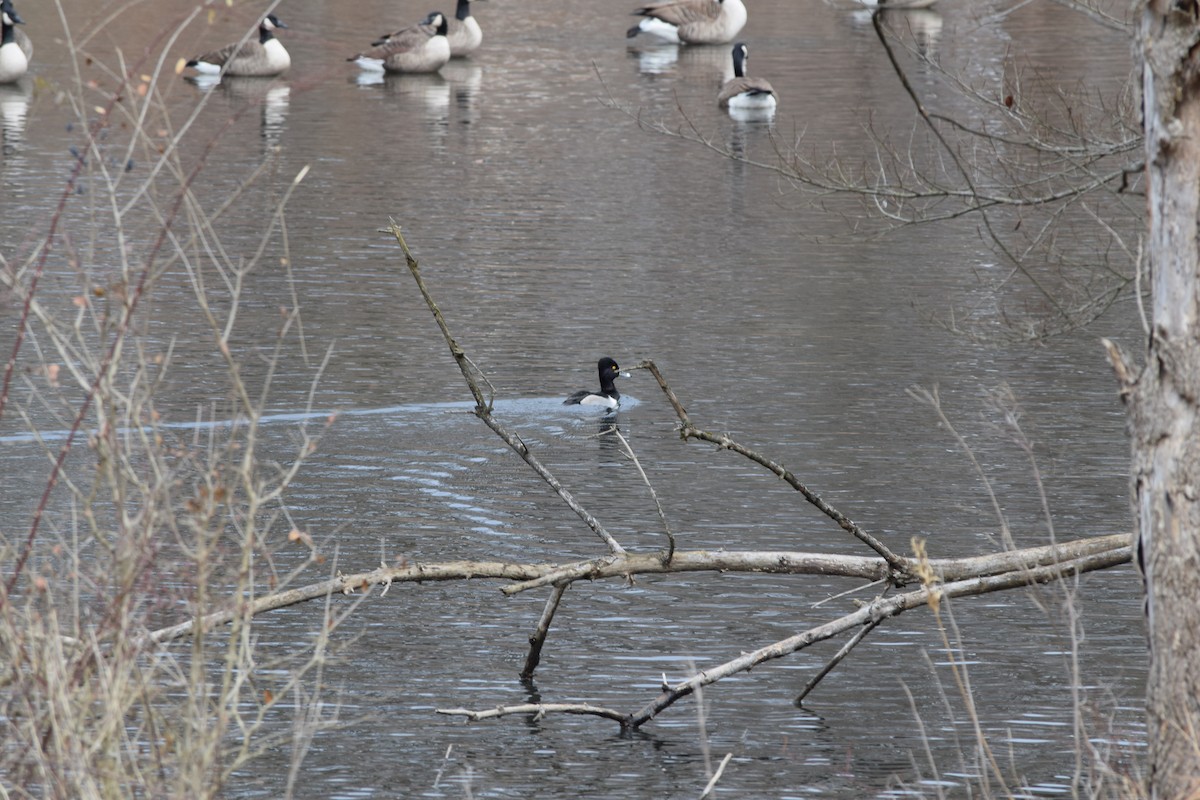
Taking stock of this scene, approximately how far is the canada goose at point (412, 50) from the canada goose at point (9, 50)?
677cm

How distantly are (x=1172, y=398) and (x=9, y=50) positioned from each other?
1353 inches

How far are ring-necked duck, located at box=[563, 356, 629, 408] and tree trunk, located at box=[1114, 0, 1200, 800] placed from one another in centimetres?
996

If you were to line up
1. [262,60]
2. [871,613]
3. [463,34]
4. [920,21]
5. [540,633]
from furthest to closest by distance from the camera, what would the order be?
[920,21] → [463,34] → [262,60] → [540,633] → [871,613]

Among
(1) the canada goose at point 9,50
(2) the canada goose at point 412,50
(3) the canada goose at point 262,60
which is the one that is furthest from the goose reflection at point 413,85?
(1) the canada goose at point 9,50

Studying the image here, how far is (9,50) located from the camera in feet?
120

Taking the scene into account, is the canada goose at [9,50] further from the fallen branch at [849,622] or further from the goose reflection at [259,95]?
the fallen branch at [849,622]

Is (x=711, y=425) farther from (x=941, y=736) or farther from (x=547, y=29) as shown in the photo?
(x=547, y=29)

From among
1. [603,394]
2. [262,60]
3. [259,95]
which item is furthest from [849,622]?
[262,60]

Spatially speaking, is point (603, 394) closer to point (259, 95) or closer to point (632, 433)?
point (632, 433)

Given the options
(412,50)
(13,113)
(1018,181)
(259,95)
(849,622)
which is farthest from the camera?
(412,50)

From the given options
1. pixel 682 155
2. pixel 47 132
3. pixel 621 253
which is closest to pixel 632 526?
pixel 621 253

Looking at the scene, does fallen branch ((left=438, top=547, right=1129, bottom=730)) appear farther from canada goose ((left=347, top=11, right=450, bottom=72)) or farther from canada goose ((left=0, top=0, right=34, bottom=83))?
canada goose ((left=347, top=11, right=450, bottom=72))

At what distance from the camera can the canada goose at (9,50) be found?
1441 inches

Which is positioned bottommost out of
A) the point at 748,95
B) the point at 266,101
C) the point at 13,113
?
the point at 13,113
